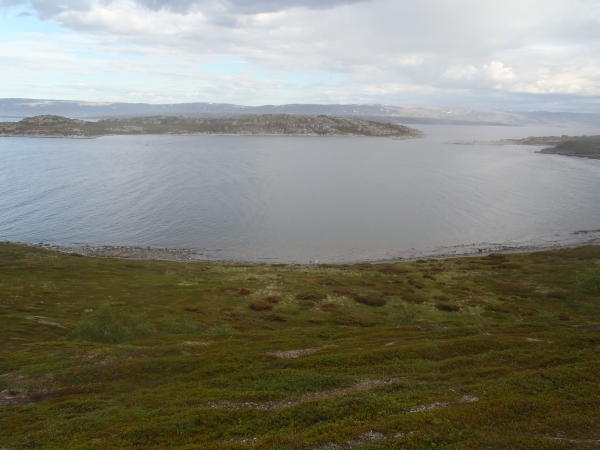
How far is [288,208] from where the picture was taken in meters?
114

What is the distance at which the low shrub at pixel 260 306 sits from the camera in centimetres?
5109

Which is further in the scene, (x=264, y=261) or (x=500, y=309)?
(x=264, y=261)

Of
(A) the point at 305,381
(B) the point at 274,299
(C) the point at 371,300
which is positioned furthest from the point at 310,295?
(A) the point at 305,381

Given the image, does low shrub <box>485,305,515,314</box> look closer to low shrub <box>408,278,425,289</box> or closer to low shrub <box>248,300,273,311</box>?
low shrub <box>408,278,425,289</box>

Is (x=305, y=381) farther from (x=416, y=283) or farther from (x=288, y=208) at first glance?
(x=288, y=208)

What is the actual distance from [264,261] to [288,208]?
121ft

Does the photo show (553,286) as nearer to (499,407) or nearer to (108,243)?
(499,407)

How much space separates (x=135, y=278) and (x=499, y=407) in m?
57.6

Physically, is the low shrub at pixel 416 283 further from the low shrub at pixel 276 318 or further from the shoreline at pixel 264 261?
the low shrub at pixel 276 318

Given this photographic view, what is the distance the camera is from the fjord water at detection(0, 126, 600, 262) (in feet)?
292

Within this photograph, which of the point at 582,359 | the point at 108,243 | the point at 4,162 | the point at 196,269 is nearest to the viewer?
the point at 582,359

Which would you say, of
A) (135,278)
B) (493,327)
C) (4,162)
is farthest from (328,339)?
(4,162)

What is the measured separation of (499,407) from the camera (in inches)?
703

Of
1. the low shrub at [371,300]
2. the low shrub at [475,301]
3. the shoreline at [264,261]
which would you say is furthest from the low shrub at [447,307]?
the shoreline at [264,261]
